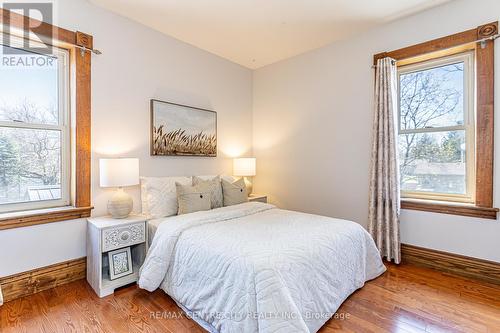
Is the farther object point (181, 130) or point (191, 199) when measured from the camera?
point (181, 130)

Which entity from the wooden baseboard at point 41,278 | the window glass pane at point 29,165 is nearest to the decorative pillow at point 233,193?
the wooden baseboard at point 41,278

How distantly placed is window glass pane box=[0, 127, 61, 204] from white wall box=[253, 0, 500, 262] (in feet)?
8.93

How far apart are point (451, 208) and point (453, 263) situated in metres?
0.55

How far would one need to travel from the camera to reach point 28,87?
7.47ft

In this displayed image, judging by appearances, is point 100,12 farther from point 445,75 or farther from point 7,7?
point 445,75

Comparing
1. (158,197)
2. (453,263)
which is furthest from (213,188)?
(453,263)

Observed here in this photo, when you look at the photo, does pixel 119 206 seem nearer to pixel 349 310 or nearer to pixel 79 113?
pixel 79 113

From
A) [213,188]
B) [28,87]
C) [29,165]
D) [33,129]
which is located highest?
[28,87]

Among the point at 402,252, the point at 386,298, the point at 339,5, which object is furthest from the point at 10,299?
the point at 339,5

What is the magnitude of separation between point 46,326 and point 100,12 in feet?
9.17

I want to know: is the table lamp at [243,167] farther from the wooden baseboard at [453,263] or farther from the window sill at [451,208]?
the wooden baseboard at [453,263]

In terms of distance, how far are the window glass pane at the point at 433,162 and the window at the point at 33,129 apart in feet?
11.8

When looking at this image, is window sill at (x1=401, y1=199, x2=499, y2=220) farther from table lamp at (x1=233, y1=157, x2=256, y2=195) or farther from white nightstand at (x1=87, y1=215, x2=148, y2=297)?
white nightstand at (x1=87, y1=215, x2=148, y2=297)

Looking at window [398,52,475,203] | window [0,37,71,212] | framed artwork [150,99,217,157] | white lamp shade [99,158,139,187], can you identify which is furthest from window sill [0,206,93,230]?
window [398,52,475,203]
